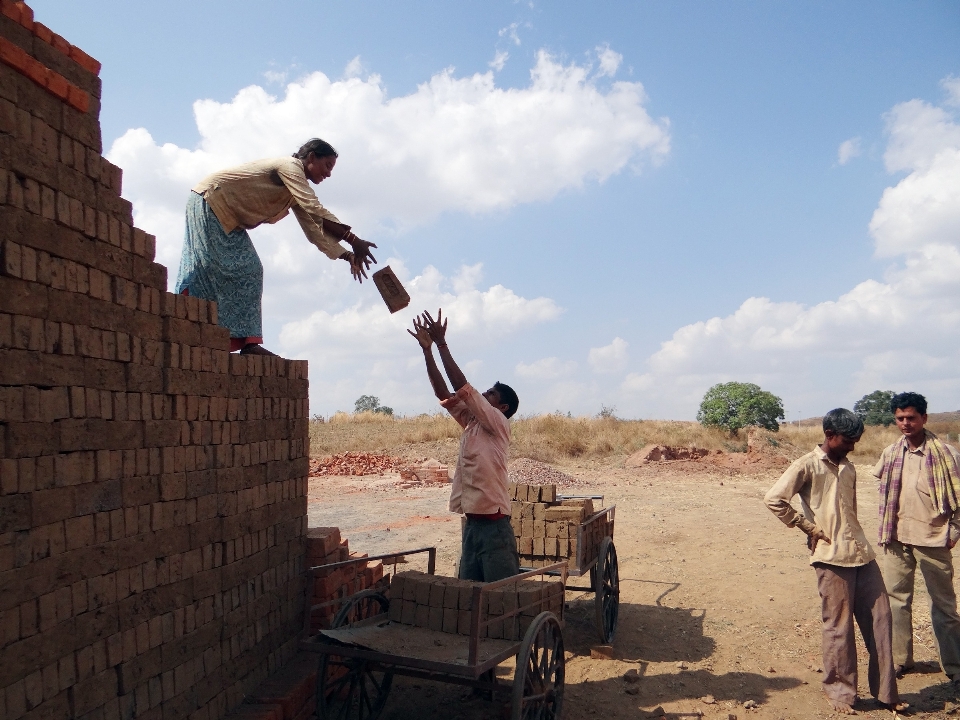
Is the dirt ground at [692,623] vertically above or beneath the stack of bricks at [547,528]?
beneath

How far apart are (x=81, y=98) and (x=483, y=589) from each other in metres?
3.03

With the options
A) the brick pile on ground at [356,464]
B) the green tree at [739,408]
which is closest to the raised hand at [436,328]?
the brick pile on ground at [356,464]

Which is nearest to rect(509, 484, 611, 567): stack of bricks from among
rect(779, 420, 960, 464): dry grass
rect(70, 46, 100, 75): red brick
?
rect(70, 46, 100, 75): red brick

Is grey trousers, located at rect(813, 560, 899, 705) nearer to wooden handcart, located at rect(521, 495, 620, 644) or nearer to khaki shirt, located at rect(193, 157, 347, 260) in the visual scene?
wooden handcart, located at rect(521, 495, 620, 644)

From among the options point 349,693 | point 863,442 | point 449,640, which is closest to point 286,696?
point 349,693

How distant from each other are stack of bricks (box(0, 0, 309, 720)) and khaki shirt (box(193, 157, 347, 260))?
0.94 metres

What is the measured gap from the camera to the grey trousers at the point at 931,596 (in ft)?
18.1

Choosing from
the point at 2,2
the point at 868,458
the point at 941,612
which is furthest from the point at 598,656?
the point at 868,458

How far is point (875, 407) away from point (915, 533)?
5205 cm

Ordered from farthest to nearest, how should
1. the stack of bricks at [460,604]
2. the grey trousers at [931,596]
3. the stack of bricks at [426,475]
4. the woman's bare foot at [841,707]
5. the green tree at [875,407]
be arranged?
1. the green tree at [875,407]
2. the stack of bricks at [426,475]
3. the grey trousers at [931,596]
4. the woman's bare foot at [841,707]
5. the stack of bricks at [460,604]

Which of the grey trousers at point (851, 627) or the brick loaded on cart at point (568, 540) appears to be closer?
the grey trousers at point (851, 627)

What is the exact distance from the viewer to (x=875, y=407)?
51.8 meters

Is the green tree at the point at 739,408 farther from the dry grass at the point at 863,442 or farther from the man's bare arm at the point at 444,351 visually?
the man's bare arm at the point at 444,351

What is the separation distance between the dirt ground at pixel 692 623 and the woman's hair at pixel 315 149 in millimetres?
3886
